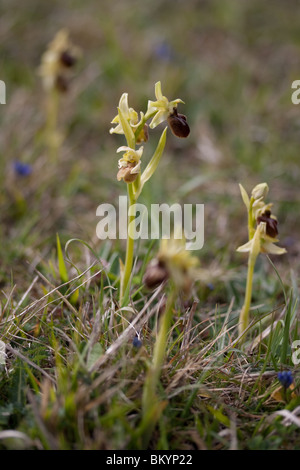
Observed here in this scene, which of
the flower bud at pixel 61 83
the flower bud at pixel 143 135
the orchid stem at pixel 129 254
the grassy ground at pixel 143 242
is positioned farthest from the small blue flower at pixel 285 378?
the flower bud at pixel 61 83

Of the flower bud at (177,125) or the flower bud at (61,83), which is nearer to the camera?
the flower bud at (177,125)

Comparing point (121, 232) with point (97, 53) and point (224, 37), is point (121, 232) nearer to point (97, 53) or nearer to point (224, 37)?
point (97, 53)

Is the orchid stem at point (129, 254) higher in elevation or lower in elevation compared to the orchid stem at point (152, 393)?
higher

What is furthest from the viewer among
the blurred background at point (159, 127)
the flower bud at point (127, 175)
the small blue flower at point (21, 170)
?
the small blue flower at point (21, 170)

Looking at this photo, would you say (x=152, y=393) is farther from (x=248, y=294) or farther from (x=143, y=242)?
(x=143, y=242)

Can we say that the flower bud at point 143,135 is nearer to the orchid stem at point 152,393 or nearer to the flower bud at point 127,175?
the flower bud at point 127,175

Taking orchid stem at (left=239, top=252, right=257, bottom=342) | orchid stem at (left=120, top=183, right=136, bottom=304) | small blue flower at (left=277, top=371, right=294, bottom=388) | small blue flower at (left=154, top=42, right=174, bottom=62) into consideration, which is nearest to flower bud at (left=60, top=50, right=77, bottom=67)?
small blue flower at (left=154, top=42, right=174, bottom=62)
